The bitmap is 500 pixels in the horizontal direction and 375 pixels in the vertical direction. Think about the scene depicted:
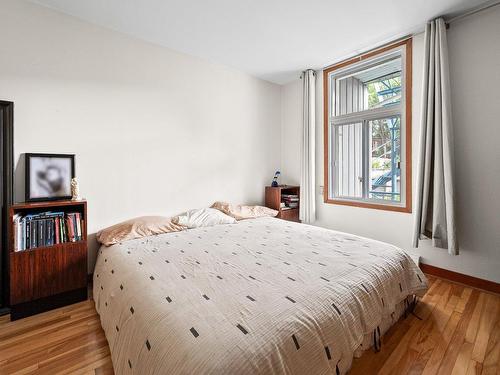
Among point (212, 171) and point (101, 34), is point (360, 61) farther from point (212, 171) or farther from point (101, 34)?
point (101, 34)

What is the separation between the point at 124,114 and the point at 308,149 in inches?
97.3

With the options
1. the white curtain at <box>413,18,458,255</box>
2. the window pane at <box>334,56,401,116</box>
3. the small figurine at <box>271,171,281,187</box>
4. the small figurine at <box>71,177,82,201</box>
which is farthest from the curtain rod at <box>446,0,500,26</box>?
the small figurine at <box>71,177,82,201</box>

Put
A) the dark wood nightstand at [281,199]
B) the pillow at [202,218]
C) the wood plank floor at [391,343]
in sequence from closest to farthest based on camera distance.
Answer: the wood plank floor at [391,343], the pillow at [202,218], the dark wood nightstand at [281,199]

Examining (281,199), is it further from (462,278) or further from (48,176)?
(48,176)

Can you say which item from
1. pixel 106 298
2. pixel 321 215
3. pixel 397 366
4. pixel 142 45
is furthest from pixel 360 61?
pixel 106 298

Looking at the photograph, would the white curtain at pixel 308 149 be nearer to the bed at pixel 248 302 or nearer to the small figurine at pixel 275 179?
the small figurine at pixel 275 179

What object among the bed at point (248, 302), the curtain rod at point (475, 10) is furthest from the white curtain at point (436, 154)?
the bed at point (248, 302)

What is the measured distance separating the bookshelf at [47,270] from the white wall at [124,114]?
0.31m

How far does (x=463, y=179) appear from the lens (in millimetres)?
2332

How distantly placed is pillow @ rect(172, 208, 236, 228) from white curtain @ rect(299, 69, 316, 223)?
4.10 ft

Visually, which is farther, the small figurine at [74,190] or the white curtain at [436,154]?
the white curtain at [436,154]

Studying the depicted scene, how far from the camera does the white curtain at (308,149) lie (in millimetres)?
3488

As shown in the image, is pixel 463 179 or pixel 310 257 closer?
pixel 310 257

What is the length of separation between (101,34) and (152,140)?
1129mm
